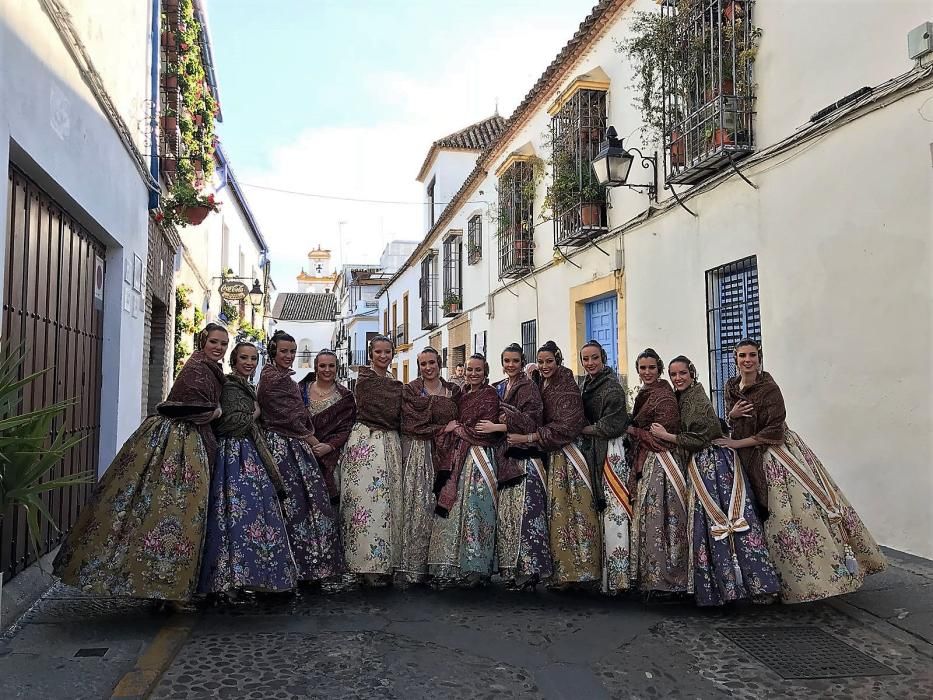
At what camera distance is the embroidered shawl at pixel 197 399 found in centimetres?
438

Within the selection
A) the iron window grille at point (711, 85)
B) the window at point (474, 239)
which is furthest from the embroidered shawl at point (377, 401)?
the window at point (474, 239)

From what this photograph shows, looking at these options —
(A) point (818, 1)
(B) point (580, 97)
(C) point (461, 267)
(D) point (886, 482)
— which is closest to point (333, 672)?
(D) point (886, 482)

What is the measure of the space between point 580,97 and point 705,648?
7.66 metres

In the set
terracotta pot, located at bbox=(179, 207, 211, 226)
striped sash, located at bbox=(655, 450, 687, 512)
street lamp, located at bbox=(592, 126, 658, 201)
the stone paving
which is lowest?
the stone paving

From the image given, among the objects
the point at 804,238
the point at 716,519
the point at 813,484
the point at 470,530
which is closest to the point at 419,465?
the point at 470,530

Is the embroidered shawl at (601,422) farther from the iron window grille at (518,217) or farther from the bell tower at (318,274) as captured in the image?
the bell tower at (318,274)

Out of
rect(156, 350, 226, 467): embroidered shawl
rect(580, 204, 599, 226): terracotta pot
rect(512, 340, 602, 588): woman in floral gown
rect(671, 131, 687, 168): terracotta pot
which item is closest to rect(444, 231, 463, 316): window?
rect(580, 204, 599, 226): terracotta pot

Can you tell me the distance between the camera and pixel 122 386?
7.15 m

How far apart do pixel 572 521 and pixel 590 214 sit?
5.93 meters

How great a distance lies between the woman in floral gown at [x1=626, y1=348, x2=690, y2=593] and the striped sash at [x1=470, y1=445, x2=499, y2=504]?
0.88m

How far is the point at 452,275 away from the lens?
19141mm

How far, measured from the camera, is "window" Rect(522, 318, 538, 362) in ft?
42.8

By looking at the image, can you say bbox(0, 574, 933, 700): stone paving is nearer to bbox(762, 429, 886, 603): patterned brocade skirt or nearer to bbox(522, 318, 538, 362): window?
bbox(762, 429, 886, 603): patterned brocade skirt

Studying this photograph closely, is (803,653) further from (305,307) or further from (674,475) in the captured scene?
(305,307)
